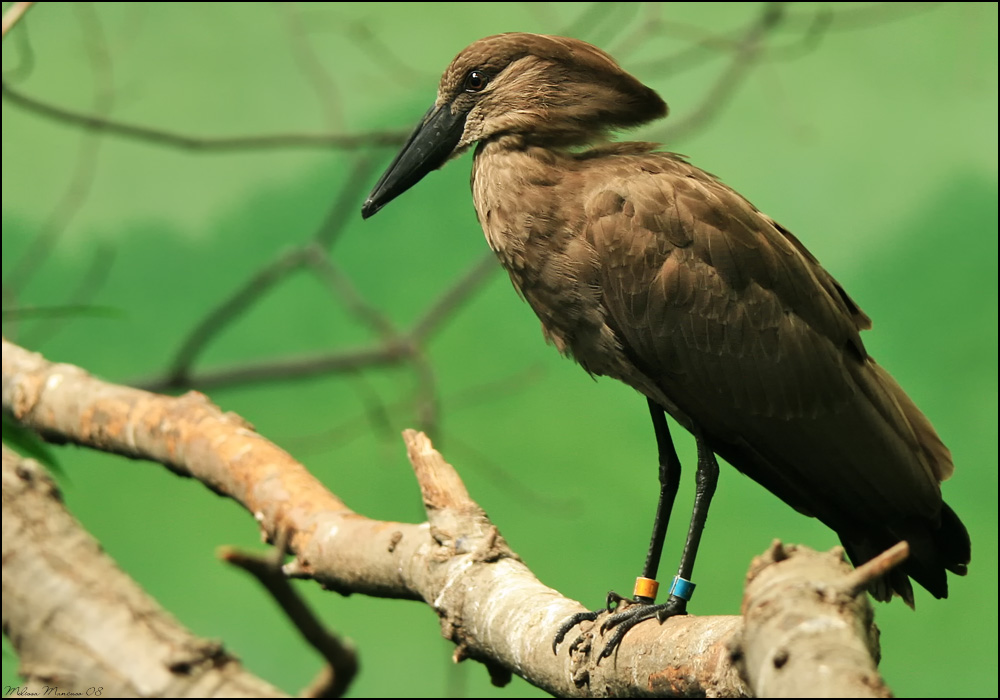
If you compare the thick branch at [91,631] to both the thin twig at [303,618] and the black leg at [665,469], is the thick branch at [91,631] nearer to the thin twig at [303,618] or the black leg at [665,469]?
the thin twig at [303,618]

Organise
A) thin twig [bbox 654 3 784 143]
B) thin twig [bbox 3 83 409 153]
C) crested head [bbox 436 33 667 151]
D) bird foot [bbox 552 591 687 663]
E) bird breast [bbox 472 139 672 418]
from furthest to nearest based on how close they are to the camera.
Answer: thin twig [bbox 654 3 784 143] < thin twig [bbox 3 83 409 153] < crested head [bbox 436 33 667 151] < bird breast [bbox 472 139 672 418] < bird foot [bbox 552 591 687 663]

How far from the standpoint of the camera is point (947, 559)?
1963 mm

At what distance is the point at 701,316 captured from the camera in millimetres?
1918

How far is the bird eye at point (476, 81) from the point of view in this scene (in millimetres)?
2098

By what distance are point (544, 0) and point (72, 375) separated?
7.77 ft

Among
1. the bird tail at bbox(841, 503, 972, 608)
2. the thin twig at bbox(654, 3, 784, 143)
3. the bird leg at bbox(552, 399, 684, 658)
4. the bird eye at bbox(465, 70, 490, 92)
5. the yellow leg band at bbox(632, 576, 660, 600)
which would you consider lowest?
the yellow leg band at bbox(632, 576, 660, 600)

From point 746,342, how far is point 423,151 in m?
0.71

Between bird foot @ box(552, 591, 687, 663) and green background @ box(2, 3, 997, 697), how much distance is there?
196 cm

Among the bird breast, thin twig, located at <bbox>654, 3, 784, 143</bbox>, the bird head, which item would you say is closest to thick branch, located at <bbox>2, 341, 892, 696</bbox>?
the bird breast

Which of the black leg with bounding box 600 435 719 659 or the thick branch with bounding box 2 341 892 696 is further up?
the black leg with bounding box 600 435 719 659

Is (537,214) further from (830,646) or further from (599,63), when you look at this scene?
(830,646)

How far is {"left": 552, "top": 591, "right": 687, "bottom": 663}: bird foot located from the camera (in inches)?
61.4

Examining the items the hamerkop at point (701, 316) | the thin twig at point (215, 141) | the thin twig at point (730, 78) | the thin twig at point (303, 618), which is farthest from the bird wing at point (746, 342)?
the thin twig at point (730, 78)

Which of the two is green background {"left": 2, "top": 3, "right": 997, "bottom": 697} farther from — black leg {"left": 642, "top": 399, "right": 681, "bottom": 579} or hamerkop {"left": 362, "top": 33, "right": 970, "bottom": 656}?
hamerkop {"left": 362, "top": 33, "right": 970, "bottom": 656}
